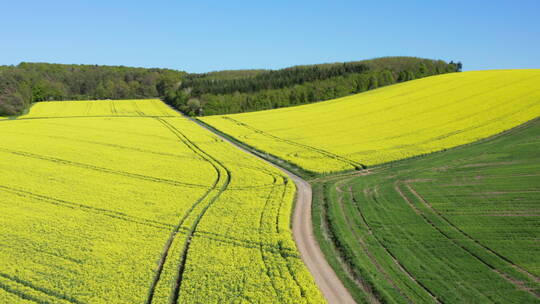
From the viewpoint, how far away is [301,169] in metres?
43.0

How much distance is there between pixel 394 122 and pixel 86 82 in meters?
156

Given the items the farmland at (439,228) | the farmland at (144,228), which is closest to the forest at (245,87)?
the farmland at (144,228)

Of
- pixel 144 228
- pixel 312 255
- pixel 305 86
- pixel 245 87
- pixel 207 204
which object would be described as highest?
pixel 245 87

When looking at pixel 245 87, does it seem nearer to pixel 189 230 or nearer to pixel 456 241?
pixel 189 230

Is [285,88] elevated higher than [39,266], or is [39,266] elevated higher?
[285,88]

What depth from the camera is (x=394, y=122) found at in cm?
6625

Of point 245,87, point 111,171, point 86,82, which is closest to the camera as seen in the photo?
point 111,171

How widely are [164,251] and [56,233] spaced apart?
893 centimetres

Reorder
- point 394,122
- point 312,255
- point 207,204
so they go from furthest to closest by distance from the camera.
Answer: point 394,122
point 207,204
point 312,255

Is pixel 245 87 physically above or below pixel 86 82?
below

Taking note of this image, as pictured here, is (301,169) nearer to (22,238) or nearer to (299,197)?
(299,197)

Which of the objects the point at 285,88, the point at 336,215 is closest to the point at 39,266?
the point at 336,215

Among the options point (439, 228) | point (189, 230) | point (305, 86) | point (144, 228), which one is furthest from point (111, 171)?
point (305, 86)

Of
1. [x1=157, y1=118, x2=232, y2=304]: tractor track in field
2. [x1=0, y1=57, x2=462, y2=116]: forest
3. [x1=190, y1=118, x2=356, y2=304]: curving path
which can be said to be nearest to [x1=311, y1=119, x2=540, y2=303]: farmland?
[x1=190, y1=118, x2=356, y2=304]: curving path
